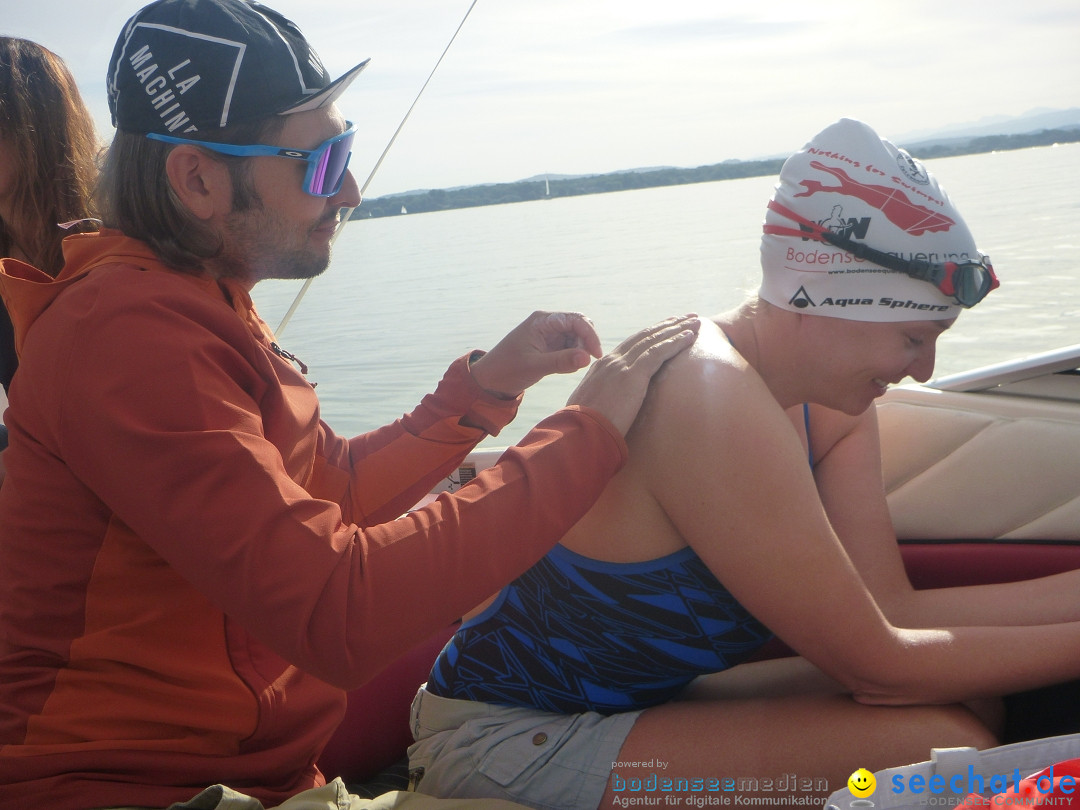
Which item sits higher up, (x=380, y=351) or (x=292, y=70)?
(x=292, y=70)

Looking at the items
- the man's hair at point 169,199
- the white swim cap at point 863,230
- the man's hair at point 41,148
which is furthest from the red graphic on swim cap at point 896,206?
the man's hair at point 41,148

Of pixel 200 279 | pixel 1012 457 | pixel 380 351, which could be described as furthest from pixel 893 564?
pixel 380 351

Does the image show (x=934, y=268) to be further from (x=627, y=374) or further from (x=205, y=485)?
(x=205, y=485)

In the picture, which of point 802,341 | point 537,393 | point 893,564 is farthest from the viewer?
point 537,393

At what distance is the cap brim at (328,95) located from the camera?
3.94 feet

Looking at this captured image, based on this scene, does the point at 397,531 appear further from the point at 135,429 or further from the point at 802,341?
the point at 802,341

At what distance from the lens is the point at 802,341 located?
1.48 meters

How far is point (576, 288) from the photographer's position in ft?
22.3

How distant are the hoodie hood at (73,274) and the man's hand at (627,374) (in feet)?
1.65

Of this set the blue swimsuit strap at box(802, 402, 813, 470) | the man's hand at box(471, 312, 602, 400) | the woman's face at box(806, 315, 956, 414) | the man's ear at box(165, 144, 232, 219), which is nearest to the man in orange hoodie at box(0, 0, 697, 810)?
the man's ear at box(165, 144, 232, 219)

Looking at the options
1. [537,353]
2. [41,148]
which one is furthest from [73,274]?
[41,148]

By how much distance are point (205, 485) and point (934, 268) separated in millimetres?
1068

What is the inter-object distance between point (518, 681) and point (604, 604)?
19cm

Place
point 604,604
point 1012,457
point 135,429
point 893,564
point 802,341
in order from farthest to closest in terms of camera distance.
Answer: point 1012,457, point 893,564, point 802,341, point 604,604, point 135,429
